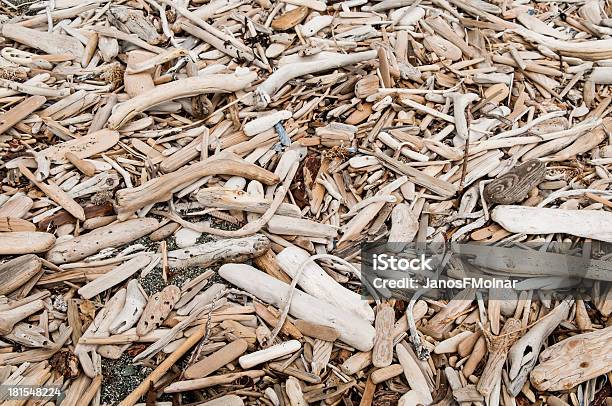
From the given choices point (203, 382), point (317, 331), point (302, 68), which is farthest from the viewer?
point (302, 68)

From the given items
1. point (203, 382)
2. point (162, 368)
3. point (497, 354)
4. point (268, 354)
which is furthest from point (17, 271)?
point (497, 354)

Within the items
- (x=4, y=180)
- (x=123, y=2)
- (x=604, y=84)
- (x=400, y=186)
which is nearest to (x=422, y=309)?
(x=400, y=186)

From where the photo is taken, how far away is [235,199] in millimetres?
2357

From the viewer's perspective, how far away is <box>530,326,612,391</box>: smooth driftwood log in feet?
6.70

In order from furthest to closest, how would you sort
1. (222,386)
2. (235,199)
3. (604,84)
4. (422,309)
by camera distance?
1. (604,84)
2. (235,199)
3. (422,309)
4. (222,386)

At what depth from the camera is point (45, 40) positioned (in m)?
2.86

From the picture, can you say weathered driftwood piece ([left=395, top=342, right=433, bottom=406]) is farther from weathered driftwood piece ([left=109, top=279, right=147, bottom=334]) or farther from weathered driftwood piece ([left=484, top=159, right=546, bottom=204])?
weathered driftwood piece ([left=109, top=279, right=147, bottom=334])

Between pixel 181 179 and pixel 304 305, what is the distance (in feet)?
2.08

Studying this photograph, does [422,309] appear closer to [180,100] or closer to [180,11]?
[180,100]

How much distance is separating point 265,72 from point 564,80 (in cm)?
125

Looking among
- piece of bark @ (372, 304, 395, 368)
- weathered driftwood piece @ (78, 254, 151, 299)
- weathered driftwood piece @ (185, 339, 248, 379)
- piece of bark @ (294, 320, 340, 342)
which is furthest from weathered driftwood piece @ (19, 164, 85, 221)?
piece of bark @ (372, 304, 395, 368)

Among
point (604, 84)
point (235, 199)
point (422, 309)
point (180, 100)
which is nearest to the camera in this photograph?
point (422, 309)

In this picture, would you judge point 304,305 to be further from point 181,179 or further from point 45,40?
point 45,40

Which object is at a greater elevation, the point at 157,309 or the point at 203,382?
the point at 157,309
